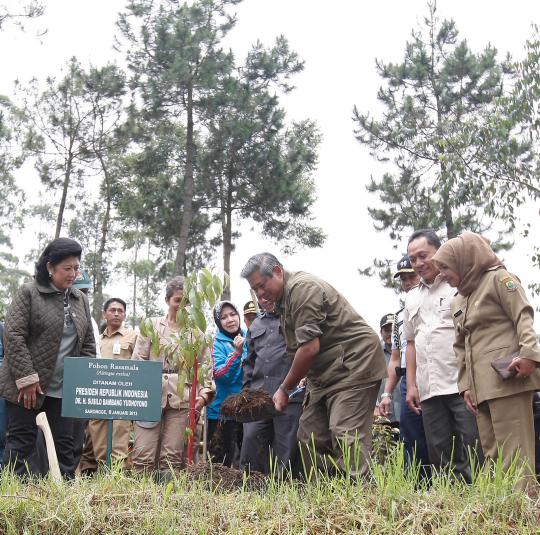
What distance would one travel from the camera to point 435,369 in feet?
15.5

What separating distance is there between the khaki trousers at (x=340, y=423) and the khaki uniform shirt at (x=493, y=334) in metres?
0.57

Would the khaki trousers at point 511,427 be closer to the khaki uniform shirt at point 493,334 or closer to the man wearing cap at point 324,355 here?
the khaki uniform shirt at point 493,334

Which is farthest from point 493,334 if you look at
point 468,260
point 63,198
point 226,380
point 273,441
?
point 63,198

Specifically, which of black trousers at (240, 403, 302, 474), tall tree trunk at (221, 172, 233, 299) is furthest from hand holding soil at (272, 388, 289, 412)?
tall tree trunk at (221, 172, 233, 299)

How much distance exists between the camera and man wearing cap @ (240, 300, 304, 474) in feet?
17.2

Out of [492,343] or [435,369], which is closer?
[492,343]

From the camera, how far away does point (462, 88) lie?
70.4ft

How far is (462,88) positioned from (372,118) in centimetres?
276

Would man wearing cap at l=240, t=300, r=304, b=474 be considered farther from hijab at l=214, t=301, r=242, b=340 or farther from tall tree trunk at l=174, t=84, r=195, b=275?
tall tree trunk at l=174, t=84, r=195, b=275

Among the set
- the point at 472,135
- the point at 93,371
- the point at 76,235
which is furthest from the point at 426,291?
the point at 76,235

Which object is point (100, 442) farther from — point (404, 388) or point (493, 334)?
point (493, 334)

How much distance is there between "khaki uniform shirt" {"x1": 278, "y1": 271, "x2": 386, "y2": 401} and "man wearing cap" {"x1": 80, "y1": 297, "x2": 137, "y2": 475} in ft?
10.4

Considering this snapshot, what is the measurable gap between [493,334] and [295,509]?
163 centimetres

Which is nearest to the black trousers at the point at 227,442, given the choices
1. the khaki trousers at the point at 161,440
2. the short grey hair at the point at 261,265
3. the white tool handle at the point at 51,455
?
the khaki trousers at the point at 161,440
